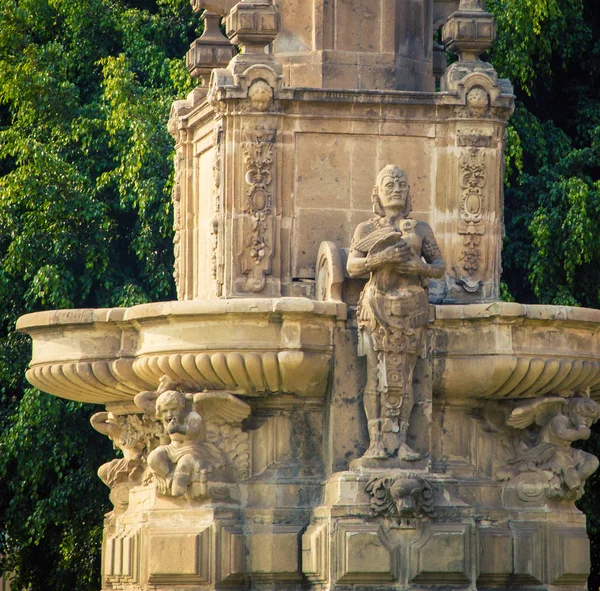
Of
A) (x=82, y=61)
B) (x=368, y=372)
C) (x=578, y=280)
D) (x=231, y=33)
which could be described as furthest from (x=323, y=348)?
(x=82, y=61)

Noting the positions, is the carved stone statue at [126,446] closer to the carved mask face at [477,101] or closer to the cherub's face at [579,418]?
the cherub's face at [579,418]

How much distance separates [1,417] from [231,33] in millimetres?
9265

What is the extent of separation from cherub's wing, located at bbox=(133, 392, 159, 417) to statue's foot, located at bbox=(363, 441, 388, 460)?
190 cm

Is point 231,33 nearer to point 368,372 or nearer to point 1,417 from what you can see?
point 368,372

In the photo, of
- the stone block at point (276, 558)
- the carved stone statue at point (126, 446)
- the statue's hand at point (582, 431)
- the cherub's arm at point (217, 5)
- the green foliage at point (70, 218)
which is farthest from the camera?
the green foliage at point (70, 218)

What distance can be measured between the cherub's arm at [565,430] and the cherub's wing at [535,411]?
0.07m

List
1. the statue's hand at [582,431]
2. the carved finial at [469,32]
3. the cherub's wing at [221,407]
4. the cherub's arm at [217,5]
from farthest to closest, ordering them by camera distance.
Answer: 1. the cherub's arm at [217,5]
2. the carved finial at [469,32]
3. the statue's hand at [582,431]
4. the cherub's wing at [221,407]

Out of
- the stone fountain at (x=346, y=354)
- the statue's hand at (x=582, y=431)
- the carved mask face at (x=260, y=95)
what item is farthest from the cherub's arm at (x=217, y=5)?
the statue's hand at (x=582, y=431)

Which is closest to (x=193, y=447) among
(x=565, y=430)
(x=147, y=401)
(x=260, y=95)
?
(x=147, y=401)

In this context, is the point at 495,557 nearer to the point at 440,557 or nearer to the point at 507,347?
the point at 440,557

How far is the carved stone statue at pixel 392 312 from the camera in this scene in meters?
16.8

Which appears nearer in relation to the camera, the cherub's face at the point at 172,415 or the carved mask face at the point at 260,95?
the cherub's face at the point at 172,415

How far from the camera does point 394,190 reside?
17062mm

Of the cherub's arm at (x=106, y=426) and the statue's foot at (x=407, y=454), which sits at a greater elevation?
the cherub's arm at (x=106, y=426)
